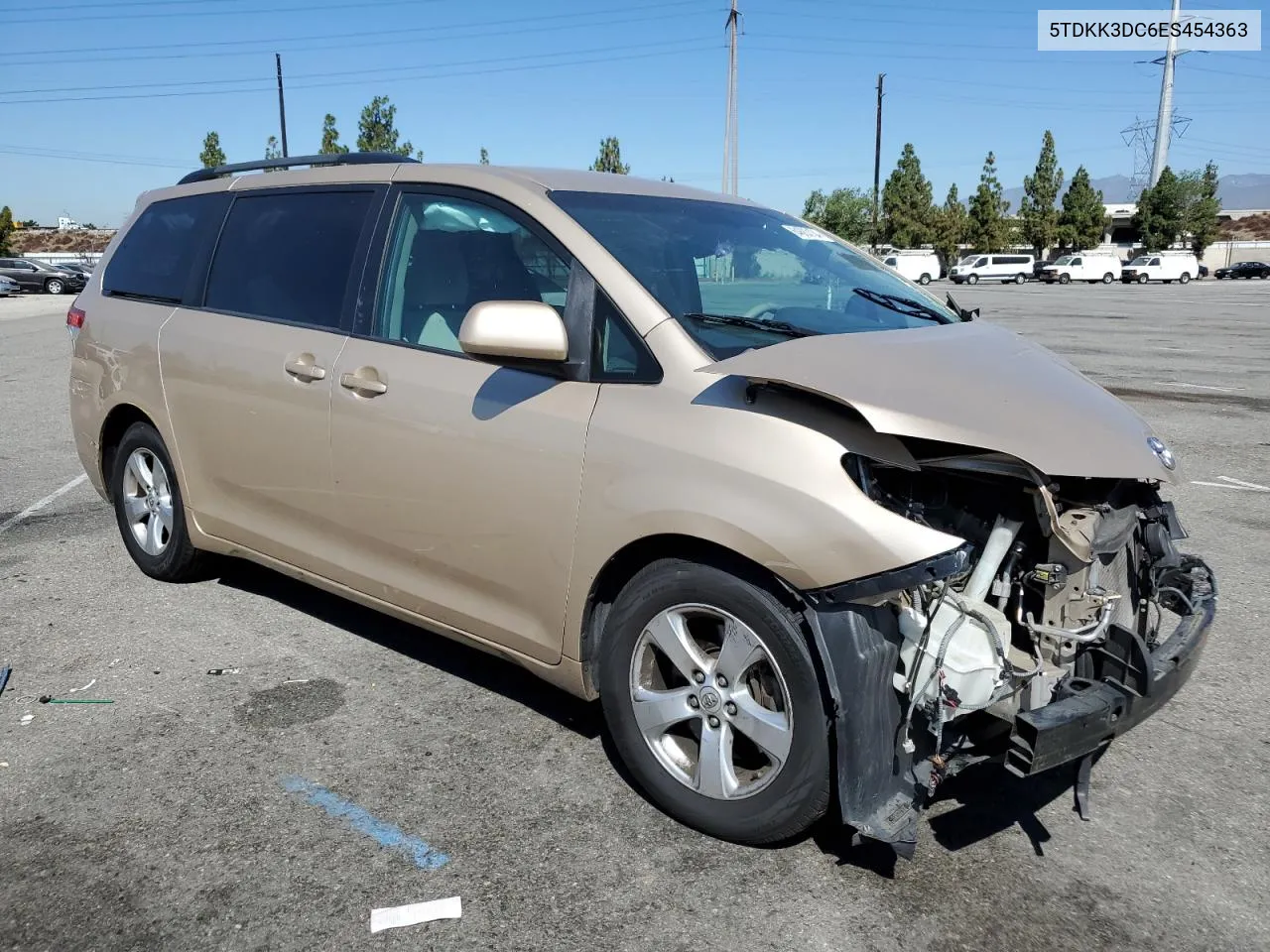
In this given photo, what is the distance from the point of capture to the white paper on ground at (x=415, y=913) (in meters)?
2.62

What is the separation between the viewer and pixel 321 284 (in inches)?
158

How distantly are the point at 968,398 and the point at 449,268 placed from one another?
6.21 ft

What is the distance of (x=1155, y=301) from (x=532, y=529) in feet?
128

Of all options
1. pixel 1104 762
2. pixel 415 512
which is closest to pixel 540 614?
pixel 415 512

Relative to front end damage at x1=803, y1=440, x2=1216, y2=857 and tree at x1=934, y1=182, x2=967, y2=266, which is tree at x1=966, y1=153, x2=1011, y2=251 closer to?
tree at x1=934, y1=182, x2=967, y2=266

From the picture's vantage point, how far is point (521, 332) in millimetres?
3057

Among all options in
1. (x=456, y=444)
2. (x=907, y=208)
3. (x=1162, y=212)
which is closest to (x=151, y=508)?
(x=456, y=444)

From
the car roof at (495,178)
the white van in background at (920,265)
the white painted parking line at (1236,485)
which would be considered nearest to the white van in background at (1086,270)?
the white van in background at (920,265)

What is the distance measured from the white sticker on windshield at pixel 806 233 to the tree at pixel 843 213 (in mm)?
68552

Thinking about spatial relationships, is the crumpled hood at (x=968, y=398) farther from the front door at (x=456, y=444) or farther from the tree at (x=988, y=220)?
the tree at (x=988, y=220)

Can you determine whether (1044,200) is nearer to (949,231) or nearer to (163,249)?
(949,231)

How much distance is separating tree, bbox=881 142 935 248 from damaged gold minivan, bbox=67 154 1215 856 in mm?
73484

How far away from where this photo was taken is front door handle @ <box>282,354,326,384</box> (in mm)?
3844

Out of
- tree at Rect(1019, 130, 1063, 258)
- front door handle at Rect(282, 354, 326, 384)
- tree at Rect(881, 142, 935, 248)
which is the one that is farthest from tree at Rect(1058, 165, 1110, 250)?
front door handle at Rect(282, 354, 326, 384)
